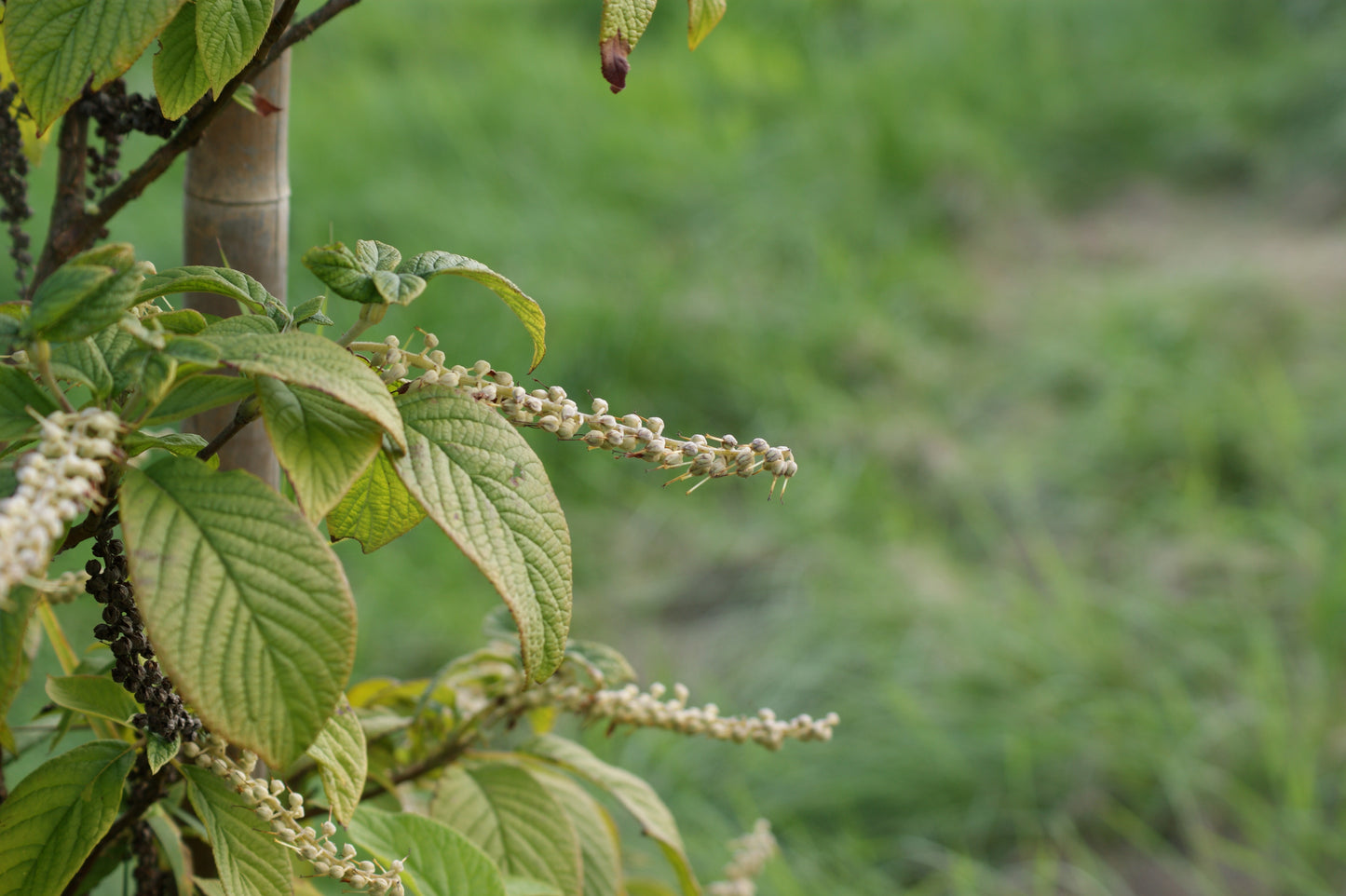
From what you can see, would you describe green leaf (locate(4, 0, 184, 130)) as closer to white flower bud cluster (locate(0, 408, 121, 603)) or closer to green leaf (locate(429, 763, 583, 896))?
white flower bud cluster (locate(0, 408, 121, 603))

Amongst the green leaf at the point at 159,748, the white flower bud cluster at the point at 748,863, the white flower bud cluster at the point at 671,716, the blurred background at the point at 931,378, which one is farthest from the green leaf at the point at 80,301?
the blurred background at the point at 931,378

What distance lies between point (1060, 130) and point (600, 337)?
6.07ft

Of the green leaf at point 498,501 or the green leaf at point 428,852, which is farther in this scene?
the green leaf at point 428,852

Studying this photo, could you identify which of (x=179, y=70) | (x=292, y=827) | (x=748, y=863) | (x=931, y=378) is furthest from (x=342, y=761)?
(x=931, y=378)

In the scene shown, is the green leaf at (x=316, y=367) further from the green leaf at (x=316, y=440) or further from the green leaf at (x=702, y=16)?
the green leaf at (x=702, y=16)

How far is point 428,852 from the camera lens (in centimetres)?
50

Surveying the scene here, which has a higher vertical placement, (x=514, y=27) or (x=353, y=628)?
(x=514, y=27)

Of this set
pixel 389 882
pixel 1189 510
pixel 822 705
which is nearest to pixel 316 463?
pixel 389 882

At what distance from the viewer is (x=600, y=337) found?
254 cm

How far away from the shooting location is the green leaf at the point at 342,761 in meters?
0.44

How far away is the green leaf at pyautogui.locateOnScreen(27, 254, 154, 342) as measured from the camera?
33cm

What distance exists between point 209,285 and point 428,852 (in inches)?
10.1

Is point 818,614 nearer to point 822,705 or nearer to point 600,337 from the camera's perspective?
point 822,705

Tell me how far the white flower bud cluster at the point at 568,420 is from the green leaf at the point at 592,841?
27 cm
